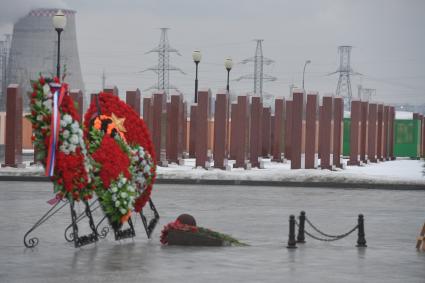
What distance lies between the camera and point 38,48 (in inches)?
4697

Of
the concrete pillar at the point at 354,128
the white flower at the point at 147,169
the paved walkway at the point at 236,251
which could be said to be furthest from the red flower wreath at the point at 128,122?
the concrete pillar at the point at 354,128

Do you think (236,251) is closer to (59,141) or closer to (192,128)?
(59,141)

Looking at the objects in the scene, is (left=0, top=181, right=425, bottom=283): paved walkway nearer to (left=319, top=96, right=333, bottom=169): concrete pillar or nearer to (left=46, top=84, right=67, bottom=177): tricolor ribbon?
(left=46, top=84, right=67, bottom=177): tricolor ribbon

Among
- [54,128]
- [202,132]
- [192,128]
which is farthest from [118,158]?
[192,128]

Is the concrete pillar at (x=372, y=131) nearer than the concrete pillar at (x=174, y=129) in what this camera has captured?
No

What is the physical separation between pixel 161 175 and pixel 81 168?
21115 millimetres

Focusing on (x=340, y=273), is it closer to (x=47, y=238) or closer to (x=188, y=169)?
(x=47, y=238)

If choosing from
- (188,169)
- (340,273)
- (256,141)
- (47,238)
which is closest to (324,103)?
(256,141)

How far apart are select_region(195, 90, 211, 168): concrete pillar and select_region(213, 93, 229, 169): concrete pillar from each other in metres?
0.37

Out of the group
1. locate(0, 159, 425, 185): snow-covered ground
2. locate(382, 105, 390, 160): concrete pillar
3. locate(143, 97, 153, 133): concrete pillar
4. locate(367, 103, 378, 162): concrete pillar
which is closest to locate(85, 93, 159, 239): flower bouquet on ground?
locate(0, 159, 425, 185): snow-covered ground

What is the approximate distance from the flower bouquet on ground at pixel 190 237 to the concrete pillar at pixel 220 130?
78.4 ft

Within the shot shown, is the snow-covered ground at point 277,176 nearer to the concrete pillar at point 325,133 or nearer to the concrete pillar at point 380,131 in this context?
the concrete pillar at point 325,133

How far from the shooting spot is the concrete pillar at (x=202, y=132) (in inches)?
1575

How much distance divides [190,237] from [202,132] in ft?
79.1
